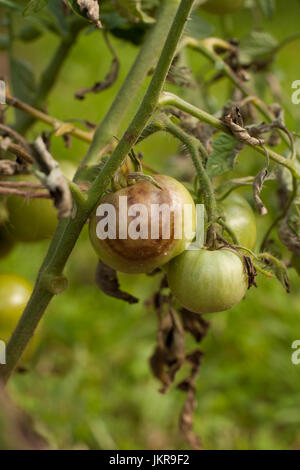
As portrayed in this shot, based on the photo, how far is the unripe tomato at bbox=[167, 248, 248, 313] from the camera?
2.23ft

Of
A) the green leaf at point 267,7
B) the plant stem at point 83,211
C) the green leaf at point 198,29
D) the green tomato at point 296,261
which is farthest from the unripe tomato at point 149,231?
Answer: the green leaf at point 267,7

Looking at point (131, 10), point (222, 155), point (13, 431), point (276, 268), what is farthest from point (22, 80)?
point (13, 431)

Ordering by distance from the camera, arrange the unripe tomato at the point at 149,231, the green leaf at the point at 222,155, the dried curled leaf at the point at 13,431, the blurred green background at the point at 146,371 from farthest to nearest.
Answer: the blurred green background at the point at 146,371 < the green leaf at the point at 222,155 < the unripe tomato at the point at 149,231 < the dried curled leaf at the point at 13,431

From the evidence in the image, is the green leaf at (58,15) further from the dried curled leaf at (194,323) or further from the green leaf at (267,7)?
the dried curled leaf at (194,323)

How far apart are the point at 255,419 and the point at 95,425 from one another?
44 cm

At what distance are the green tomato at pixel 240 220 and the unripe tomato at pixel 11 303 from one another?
38 cm

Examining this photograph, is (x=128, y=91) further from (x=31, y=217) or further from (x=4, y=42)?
(x=4, y=42)

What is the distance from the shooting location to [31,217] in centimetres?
95

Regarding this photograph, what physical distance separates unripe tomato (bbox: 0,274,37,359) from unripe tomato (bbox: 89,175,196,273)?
13.3 inches

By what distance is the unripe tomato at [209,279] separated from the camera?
26.7 inches

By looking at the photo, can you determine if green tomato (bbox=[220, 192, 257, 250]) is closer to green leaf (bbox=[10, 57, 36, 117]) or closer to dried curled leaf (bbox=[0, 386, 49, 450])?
dried curled leaf (bbox=[0, 386, 49, 450])

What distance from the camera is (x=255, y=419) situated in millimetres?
1621
